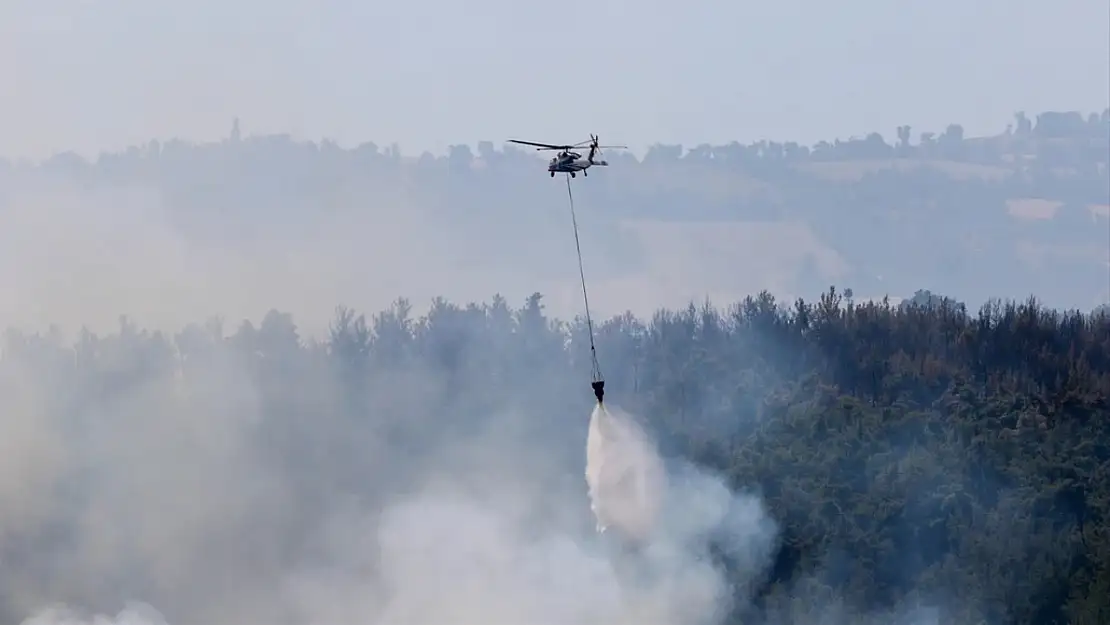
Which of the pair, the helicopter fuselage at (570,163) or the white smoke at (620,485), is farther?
the white smoke at (620,485)

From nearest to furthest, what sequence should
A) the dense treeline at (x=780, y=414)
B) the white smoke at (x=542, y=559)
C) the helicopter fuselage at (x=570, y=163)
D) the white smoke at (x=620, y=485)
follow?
the helicopter fuselage at (x=570, y=163)
the white smoke at (x=542, y=559)
the white smoke at (x=620, y=485)
the dense treeline at (x=780, y=414)

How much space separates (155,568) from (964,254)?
13887 centimetres

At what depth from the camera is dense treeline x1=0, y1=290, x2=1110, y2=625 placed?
6303 cm

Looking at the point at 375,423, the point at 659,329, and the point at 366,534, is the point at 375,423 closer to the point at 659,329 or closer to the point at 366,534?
the point at 366,534

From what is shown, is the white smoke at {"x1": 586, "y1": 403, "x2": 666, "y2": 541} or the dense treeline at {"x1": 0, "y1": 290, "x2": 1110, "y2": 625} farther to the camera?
the dense treeline at {"x1": 0, "y1": 290, "x2": 1110, "y2": 625}

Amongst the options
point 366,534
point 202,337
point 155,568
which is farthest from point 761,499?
point 202,337

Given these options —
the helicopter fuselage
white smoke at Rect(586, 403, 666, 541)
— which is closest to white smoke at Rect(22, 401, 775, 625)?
white smoke at Rect(586, 403, 666, 541)

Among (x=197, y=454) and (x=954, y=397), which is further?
(x=954, y=397)

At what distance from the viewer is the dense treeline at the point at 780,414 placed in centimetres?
6303

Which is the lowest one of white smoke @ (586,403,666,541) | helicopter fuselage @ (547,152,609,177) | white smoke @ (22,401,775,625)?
white smoke @ (22,401,775,625)

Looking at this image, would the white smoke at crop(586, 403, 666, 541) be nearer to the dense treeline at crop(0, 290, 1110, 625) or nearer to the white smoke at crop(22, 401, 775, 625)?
the white smoke at crop(22, 401, 775, 625)

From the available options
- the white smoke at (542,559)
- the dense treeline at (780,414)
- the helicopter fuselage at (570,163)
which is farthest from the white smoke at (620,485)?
the helicopter fuselage at (570,163)

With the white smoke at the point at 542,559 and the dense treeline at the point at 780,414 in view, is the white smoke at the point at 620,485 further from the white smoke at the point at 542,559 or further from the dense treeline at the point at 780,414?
the dense treeline at the point at 780,414

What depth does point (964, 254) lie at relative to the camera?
636 ft
